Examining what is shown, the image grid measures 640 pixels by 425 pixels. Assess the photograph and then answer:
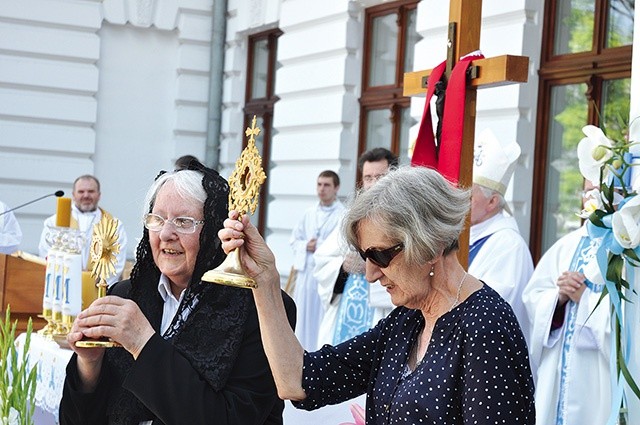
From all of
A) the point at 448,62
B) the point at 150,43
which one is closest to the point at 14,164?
the point at 150,43

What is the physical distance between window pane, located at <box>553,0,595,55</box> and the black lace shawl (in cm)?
476

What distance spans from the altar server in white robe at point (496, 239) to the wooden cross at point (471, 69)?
1.32 meters

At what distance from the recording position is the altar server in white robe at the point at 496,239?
5.58 metres

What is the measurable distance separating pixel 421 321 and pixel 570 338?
2.75 meters

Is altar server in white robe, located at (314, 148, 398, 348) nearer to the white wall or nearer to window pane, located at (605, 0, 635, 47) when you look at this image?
window pane, located at (605, 0, 635, 47)

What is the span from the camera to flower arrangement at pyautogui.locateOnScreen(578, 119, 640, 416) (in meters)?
3.02

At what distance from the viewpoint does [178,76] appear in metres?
14.3

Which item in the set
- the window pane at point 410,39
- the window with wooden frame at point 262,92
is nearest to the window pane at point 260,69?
the window with wooden frame at point 262,92

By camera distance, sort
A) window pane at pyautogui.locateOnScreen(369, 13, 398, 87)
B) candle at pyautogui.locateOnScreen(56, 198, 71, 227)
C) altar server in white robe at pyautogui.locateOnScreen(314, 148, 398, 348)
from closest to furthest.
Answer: candle at pyautogui.locateOnScreen(56, 198, 71, 227), altar server in white robe at pyautogui.locateOnScreen(314, 148, 398, 348), window pane at pyautogui.locateOnScreen(369, 13, 398, 87)

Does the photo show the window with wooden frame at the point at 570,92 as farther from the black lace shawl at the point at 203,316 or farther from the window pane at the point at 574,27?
the black lace shawl at the point at 203,316

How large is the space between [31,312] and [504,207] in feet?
9.01

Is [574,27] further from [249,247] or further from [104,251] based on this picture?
[249,247]

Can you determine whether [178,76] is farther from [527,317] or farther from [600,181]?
[600,181]

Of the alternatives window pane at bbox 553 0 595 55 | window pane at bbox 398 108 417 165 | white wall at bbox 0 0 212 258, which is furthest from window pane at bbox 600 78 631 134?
white wall at bbox 0 0 212 258
